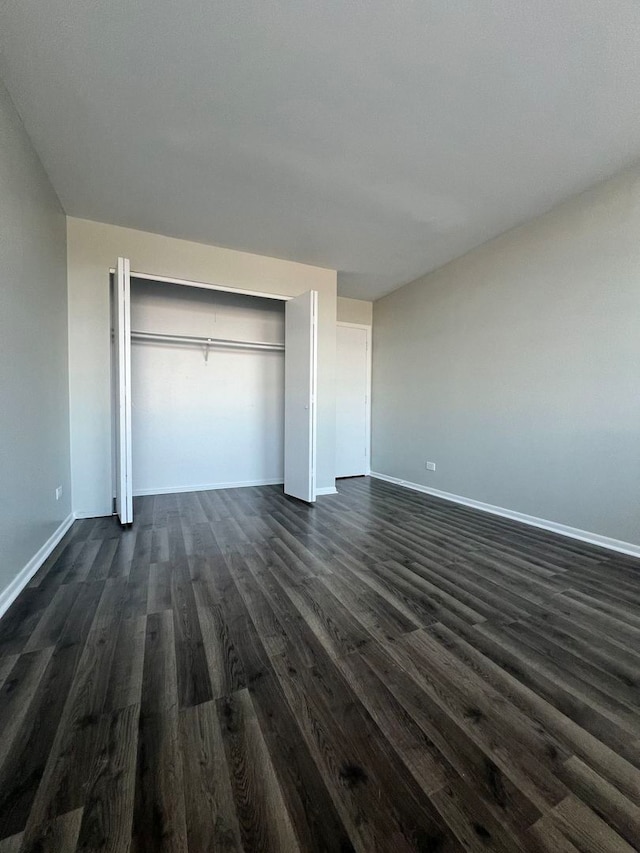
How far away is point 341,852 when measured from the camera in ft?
2.69

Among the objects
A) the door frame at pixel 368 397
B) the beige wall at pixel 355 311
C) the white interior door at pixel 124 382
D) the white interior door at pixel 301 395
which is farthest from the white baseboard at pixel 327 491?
the beige wall at pixel 355 311

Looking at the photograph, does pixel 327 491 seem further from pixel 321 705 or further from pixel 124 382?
pixel 321 705

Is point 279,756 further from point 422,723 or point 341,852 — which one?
point 422,723

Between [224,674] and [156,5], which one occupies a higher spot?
[156,5]

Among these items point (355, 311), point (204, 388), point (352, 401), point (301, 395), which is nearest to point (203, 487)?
point (204, 388)

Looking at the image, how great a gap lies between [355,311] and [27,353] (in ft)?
14.2

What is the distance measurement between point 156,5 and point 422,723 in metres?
3.12

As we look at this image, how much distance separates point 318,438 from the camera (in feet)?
14.5

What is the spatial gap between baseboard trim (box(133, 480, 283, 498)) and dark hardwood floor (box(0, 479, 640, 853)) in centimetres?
177

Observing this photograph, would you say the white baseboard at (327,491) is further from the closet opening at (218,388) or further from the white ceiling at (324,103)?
the white ceiling at (324,103)

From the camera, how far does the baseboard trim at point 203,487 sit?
4.27 m

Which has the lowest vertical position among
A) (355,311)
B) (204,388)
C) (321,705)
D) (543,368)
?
(321,705)

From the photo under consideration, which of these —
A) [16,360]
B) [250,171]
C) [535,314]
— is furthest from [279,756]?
[535,314]

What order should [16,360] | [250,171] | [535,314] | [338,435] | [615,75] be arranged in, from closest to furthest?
[615,75] < [16,360] < [250,171] < [535,314] < [338,435]
